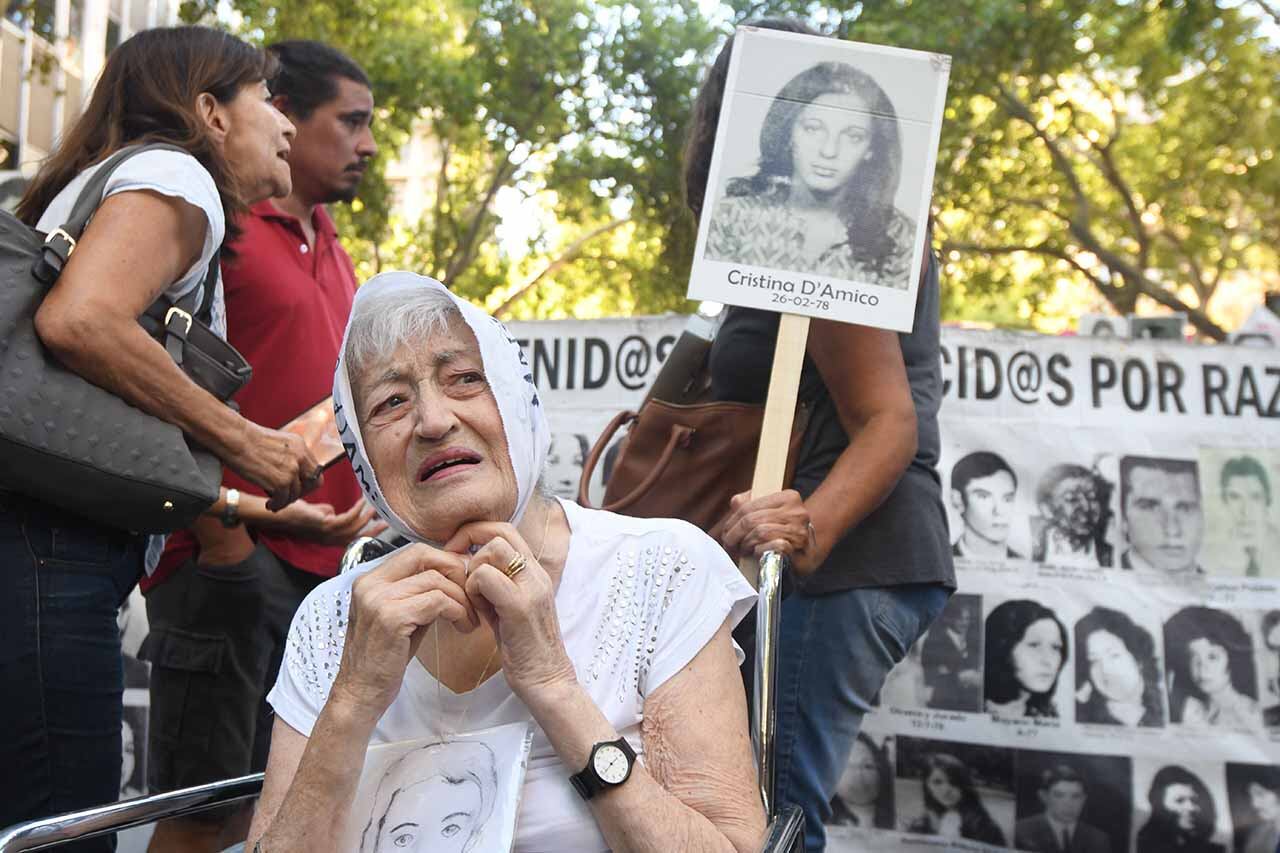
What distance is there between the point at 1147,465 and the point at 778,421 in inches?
88.6

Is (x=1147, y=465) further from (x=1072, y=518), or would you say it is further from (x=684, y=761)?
(x=684, y=761)

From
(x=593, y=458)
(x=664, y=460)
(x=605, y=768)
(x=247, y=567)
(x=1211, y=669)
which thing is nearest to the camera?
(x=605, y=768)

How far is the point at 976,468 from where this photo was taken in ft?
13.8

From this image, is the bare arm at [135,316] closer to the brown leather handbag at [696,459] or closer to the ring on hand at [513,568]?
the brown leather handbag at [696,459]

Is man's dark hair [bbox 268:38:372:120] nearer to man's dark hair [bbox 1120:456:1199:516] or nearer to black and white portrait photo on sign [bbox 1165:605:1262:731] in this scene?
man's dark hair [bbox 1120:456:1199:516]

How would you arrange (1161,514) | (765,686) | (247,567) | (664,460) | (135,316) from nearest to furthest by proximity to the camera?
(765,686), (135,316), (664,460), (247,567), (1161,514)

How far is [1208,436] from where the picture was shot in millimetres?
4176

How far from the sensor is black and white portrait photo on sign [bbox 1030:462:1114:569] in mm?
4121

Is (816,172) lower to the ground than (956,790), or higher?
higher

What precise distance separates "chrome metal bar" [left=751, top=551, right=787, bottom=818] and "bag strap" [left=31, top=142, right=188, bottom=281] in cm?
127

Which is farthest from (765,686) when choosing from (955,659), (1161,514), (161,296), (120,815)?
(1161,514)

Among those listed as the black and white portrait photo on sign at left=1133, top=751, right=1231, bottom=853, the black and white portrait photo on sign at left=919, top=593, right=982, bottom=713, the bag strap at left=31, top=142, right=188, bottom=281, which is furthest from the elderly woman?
the black and white portrait photo on sign at left=1133, top=751, right=1231, bottom=853

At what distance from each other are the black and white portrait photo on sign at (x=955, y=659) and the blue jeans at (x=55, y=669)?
8.27 feet

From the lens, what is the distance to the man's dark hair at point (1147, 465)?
4.15 metres
